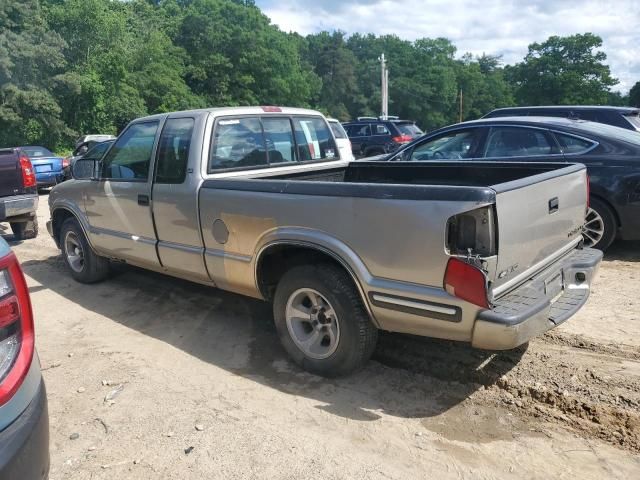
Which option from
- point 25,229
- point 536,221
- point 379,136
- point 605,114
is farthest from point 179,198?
point 379,136

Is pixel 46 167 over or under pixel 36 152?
under

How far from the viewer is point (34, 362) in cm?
206

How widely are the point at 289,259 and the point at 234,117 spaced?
1466 mm

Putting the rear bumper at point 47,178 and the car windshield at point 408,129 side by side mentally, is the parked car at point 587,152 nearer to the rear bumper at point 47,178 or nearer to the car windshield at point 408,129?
the rear bumper at point 47,178

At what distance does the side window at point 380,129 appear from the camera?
1914cm

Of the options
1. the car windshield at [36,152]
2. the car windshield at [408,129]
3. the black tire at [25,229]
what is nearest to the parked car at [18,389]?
the black tire at [25,229]

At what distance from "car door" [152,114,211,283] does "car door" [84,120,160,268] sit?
0.16 metres

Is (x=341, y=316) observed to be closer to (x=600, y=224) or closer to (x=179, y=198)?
(x=179, y=198)

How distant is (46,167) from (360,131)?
10.6 m

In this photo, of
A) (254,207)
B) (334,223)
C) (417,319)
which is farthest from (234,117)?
(417,319)

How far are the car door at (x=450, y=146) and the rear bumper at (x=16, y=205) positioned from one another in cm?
541

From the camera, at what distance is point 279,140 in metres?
4.99

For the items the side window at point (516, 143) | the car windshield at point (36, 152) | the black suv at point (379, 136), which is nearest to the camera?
the side window at point (516, 143)

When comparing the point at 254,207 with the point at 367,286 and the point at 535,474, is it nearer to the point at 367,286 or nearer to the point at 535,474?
the point at 367,286
